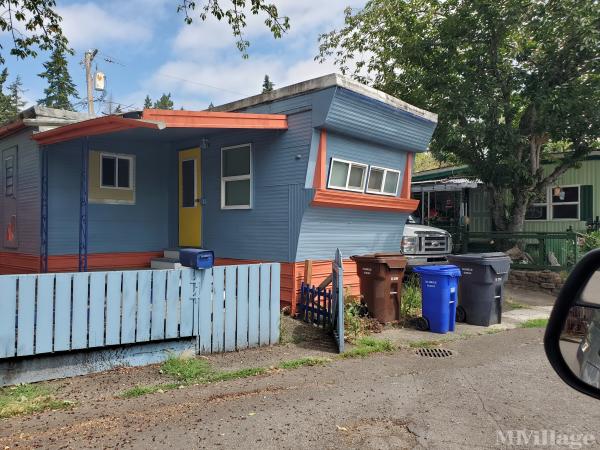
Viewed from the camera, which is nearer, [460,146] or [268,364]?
[268,364]

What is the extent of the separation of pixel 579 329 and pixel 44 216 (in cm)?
955

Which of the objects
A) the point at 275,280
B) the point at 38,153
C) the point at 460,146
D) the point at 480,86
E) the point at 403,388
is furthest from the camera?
the point at 460,146

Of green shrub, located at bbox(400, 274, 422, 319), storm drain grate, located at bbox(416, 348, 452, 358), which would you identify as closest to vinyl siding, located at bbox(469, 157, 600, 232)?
green shrub, located at bbox(400, 274, 422, 319)

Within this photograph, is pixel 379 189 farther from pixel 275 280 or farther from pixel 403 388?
pixel 403 388

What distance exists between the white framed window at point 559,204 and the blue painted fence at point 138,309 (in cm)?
1343

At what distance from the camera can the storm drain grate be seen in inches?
263

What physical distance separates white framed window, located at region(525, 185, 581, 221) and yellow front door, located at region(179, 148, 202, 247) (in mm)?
12076

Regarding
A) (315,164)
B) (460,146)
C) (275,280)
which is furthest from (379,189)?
(460,146)

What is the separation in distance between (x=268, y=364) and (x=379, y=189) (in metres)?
5.39

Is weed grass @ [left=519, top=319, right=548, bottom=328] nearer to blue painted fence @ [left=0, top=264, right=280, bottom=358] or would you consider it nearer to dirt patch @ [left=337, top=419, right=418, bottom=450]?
blue painted fence @ [left=0, top=264, right=280, bottom=358]

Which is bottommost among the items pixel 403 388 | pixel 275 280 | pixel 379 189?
pixel 403 388

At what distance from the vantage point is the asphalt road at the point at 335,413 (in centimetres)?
388

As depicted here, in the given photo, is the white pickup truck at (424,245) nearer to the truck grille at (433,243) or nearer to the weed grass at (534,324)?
the truck grille at (433,243)

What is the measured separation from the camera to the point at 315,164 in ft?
28.1
